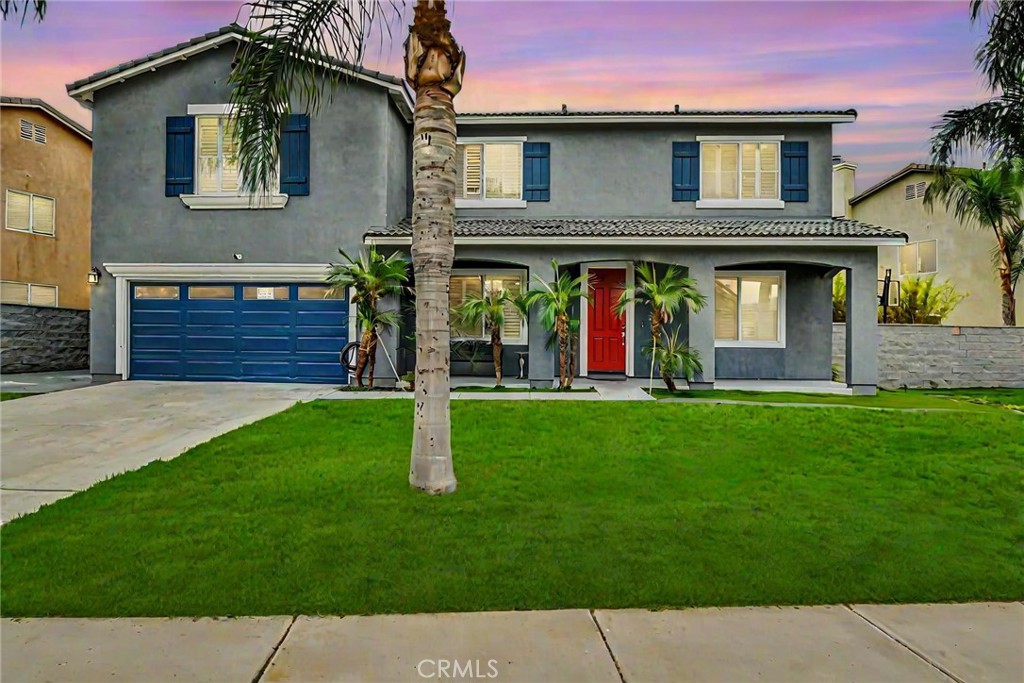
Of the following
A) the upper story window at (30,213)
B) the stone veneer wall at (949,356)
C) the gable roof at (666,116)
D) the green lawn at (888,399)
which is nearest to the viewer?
the green lawn at (888,399)

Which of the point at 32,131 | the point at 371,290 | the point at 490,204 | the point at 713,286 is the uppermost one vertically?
the point at 32,131

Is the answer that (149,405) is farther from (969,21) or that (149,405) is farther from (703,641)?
(969,21)

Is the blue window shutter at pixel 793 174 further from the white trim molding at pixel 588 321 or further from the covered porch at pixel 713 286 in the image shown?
the white trim molding at pixel 588 321

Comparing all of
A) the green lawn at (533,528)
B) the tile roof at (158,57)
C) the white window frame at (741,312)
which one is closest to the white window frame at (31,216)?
the tile roof at (158,57)

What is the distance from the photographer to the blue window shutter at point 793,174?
14.9m

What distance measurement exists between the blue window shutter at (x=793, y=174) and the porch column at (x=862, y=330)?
2.87 m

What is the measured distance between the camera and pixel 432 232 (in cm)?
585

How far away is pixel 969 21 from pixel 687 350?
7003 mm

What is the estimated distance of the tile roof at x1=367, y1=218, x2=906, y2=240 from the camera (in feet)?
41.9

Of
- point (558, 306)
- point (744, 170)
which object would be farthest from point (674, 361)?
point (744, 170)

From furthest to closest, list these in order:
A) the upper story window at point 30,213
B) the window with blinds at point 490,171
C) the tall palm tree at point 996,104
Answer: the upper story window at point 30,213
the window with blinds at point 490,171
the tall palm tree at point 996,104

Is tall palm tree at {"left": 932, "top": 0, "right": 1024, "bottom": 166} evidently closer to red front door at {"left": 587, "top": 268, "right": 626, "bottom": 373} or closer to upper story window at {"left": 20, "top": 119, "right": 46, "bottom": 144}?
red front door at {"left": 587, "top": 268, "right": 626, "bottom": 373}

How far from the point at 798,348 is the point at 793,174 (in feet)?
13.8

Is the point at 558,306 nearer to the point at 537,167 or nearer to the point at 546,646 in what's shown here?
the point at 537,167
